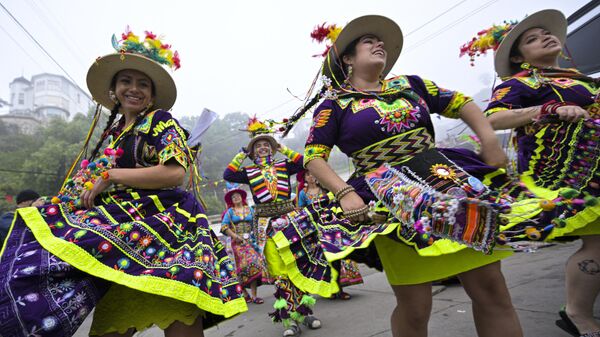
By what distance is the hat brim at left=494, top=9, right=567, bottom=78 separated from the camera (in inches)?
103

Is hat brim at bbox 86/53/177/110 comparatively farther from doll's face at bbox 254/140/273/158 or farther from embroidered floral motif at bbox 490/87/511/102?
doll's face at bbox 254/140/273/158

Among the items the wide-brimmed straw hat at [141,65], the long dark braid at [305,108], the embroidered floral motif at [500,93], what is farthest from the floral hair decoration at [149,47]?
the embroidered floral motif at [500,93]

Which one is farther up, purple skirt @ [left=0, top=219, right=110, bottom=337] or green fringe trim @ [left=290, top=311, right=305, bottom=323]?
purple skirt @ [left=0, top=219, right=110, bottom=337]

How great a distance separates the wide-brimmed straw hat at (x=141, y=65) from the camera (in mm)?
2215

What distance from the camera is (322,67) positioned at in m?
2.33

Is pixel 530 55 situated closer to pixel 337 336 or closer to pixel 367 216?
pixel 367 216

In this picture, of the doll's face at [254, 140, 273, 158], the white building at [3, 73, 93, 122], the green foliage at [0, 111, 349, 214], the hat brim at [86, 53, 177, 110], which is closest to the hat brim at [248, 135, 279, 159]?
the doll's face at [254, 140, 273, 158]

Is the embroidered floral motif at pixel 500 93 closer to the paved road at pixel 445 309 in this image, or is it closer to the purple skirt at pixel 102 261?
the paved road at pixel 445 309

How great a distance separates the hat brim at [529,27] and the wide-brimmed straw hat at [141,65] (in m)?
2.34

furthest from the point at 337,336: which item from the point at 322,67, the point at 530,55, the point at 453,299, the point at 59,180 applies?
the point at 59,180

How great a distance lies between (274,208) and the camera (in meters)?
4.25

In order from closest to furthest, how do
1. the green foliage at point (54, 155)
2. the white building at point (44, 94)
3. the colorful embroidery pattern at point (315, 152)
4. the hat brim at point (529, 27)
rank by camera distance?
the colorful embroidery pattern at point (315, 152)
the hat brim at point (529, 27)
the green foliage at point (54, 155)
the white building at point (44, 94)

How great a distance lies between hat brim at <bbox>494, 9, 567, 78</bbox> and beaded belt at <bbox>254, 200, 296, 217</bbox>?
2.55 meters

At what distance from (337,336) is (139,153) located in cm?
221
